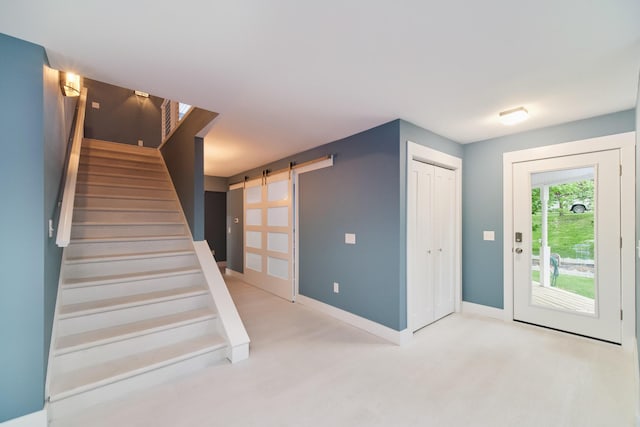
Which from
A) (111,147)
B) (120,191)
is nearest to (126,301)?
(120,191)

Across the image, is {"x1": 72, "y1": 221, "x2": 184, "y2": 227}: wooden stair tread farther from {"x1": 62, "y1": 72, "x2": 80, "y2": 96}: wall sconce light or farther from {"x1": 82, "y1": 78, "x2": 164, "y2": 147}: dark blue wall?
{"x1": 82, "y1": 78, "x2": 164, "y2": 147}: dark blue wall

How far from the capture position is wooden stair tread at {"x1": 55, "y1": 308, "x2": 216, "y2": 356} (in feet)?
6.64

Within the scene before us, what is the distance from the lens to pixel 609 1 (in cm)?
133

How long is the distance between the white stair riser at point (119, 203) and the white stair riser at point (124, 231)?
417 millimetres

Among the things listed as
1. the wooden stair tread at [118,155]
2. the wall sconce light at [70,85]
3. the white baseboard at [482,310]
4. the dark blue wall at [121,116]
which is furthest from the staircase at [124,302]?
Result: the white baseboard at [482,310]

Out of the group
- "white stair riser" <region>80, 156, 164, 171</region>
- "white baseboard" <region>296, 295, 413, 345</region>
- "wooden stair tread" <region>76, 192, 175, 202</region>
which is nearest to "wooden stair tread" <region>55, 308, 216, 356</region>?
"white baseboard" <region>296, 295, 413, 345</region>

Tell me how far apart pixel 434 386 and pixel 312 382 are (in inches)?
37.0

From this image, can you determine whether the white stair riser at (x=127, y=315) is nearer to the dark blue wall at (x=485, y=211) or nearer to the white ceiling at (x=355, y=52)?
the white ceiling at (x=355, y=52)

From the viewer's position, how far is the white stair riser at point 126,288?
92.0 inches

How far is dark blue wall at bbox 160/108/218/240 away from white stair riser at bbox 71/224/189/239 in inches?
8.4

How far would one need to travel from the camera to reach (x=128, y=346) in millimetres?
2209

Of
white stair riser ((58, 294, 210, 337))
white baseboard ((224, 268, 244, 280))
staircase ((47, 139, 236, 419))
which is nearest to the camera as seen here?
staircase ((47, 139, 236, 419))

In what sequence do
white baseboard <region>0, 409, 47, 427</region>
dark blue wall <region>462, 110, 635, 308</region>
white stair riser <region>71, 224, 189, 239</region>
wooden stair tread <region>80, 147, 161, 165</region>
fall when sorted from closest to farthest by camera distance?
white baseboard <region>0, 409, 47, 427</region> → white stair riser <region>71, 224, 189, 239</region> → dark blue wall <region>462, 110, 635, 308</region> → wooden stair tread <region>80, 147, 161, 165</region>

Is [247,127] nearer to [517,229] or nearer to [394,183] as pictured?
[394,183]
